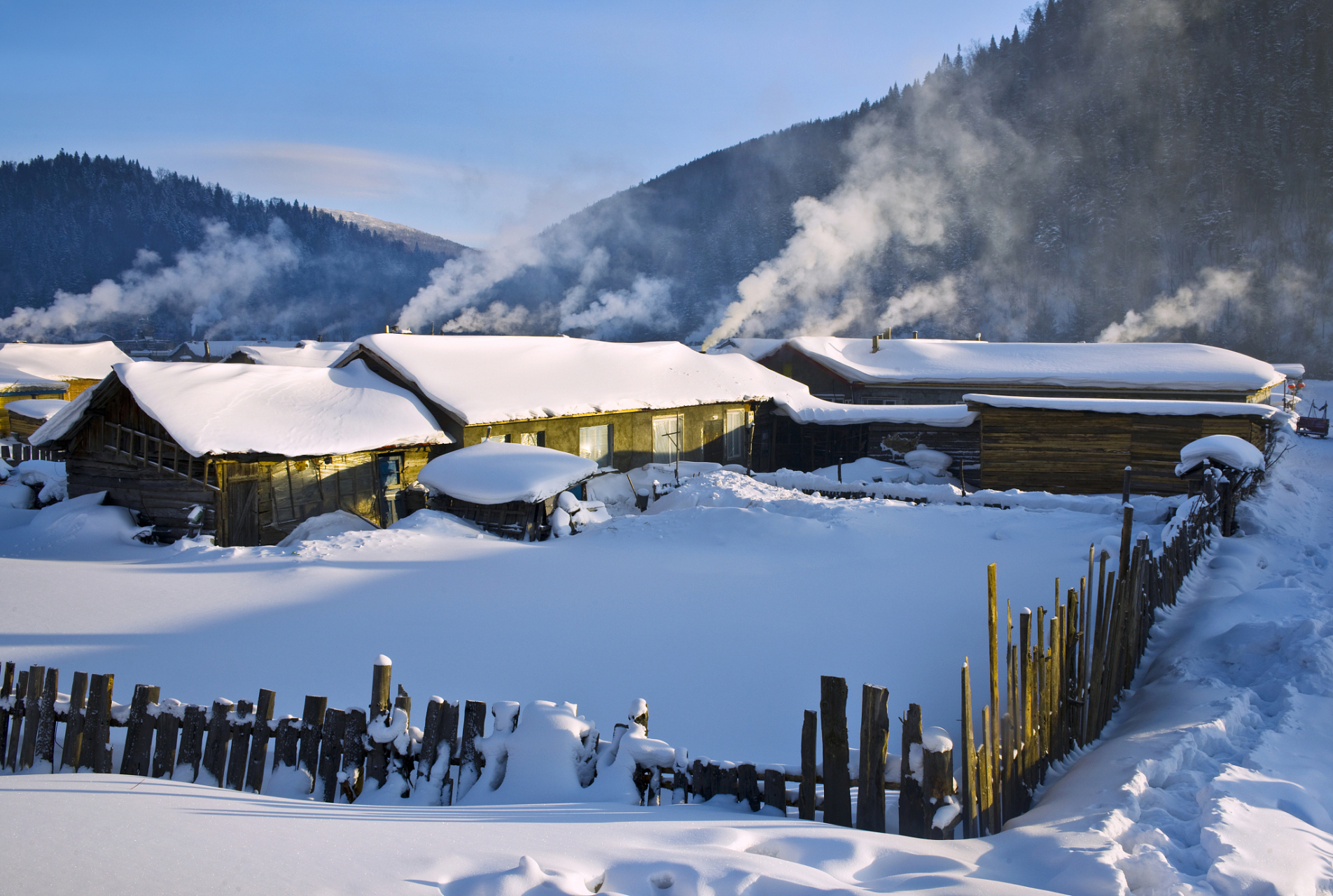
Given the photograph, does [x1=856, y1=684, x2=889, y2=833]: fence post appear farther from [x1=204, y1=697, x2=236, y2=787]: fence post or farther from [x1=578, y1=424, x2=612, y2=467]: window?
[x1=578, y1=424, x2=612, y2=467]: window

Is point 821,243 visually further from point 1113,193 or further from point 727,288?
point 1113,193

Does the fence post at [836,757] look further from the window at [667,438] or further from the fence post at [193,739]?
the window at [667,438]

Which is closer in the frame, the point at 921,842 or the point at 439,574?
the point at 921,842

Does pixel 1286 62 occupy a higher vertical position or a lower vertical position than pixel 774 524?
higher

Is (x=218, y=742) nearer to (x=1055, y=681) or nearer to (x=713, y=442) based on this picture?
(x=1055, y=681)

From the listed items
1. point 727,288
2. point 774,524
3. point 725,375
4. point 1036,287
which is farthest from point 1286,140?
point 774,524

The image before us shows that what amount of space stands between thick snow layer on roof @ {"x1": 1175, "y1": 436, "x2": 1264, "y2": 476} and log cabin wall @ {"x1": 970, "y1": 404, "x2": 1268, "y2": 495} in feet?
20.5

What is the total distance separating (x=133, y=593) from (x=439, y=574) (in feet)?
11.6

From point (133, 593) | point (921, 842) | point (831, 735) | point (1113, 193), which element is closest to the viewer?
point (921, 842)

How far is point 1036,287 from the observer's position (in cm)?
8406

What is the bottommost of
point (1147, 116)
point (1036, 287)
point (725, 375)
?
point (725, 375)

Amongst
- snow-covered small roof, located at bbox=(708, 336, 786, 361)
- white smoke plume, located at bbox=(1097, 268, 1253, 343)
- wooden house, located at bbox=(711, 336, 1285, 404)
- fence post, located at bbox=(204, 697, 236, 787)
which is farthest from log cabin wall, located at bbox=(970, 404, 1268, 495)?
white smoke plume, located at bbox=(1097, 268, 1253, 343)

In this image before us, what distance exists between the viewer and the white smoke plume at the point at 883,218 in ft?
271

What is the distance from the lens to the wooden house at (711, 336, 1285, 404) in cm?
2631
